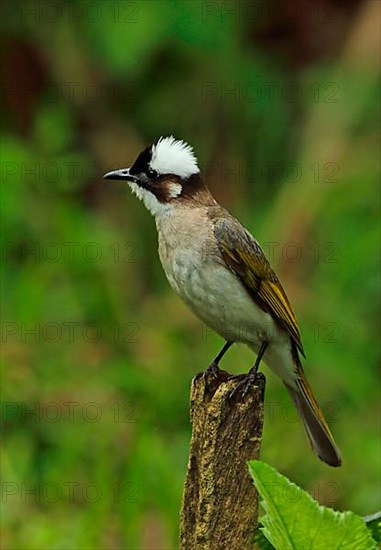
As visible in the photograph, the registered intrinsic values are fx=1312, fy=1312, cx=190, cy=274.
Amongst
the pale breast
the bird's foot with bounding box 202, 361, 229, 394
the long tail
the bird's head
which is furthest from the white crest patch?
the bird's foot with bounding box 202, 361, 229, 394

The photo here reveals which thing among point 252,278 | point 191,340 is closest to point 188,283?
point 252,278

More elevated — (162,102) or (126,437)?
(162,102)

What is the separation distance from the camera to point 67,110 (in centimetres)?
755

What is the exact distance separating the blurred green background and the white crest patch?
0.97 m

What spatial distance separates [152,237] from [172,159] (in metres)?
3.33

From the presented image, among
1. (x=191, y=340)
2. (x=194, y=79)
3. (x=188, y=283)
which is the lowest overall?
(x=188, y=283)

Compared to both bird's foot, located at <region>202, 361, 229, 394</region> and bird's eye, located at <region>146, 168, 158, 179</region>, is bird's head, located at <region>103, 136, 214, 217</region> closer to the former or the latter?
bird's eye, located at <region>146, 168, 158, 179</region>

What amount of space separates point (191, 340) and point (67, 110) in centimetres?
219

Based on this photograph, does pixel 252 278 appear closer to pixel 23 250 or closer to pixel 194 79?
pixel 23 250

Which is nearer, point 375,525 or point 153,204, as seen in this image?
point 375,525

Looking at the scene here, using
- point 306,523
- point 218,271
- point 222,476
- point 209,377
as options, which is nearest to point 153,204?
point 218,271

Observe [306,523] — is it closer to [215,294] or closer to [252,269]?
[215,294]

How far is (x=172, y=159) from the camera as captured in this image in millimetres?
3906

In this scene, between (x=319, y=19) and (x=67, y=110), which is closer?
(x=67, y=110)
